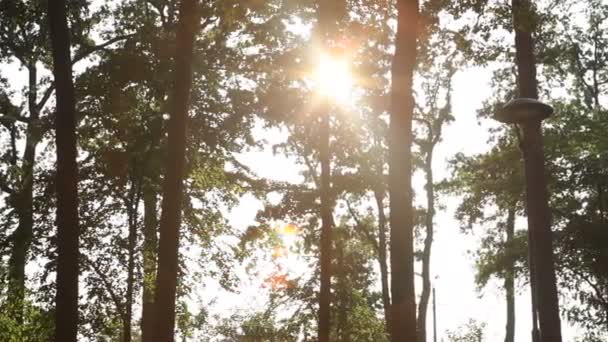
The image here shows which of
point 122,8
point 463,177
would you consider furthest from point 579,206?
point 122,8

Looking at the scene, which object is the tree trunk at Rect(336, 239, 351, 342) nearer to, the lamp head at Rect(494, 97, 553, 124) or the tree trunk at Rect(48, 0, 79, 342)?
the lamp head at Rect(494, 97, 553, 124)

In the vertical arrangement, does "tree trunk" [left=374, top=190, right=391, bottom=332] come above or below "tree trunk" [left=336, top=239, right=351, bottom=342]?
above

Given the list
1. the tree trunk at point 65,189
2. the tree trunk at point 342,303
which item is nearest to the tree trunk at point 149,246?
the tree trunk at point 65,189

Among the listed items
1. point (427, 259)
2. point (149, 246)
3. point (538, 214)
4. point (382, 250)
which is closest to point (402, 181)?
point (538, 214)

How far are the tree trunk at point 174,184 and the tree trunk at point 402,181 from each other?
142 inches

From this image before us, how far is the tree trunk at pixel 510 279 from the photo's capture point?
22.2 metres

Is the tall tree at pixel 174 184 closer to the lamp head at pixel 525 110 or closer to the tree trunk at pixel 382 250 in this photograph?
the lamp head at pixel 525 110

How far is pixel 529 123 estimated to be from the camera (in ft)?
33.3

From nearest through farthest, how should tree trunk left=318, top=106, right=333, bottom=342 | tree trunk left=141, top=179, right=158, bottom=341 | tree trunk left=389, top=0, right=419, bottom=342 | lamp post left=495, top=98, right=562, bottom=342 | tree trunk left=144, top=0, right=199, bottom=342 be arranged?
tree trunk left=389, top=0, right=419, bottom=342, tree trunk left=144, top=0, right=199, bottom=342, lamp post left=495, top=98, right=562, bottom=342, tree trunk left=141, top=179, right=158, bottom=341, tree trunk left=318, top=106, right=333, bottom=342

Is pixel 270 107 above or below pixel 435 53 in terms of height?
above

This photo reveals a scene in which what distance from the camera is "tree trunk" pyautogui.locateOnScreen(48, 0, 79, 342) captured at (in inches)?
364

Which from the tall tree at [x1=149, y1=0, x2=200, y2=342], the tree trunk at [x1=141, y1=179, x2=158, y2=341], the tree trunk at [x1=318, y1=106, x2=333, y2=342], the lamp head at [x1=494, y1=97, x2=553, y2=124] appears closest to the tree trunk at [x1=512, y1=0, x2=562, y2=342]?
the lamp head at [x1=494, y1=97, x2=553, y2=124]

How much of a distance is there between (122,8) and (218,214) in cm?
864

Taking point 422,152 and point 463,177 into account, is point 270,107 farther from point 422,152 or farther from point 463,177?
point 422,152
